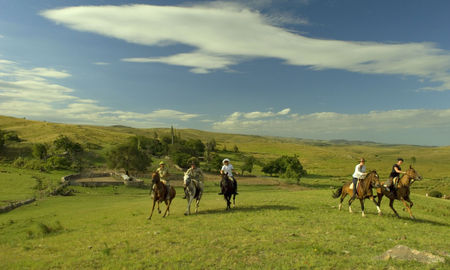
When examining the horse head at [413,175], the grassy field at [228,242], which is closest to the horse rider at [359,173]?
the grassy field at [228,242]

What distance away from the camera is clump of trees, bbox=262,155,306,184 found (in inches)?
2585

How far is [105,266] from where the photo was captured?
8.29 metres

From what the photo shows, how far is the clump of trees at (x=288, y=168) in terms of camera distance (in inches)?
2585

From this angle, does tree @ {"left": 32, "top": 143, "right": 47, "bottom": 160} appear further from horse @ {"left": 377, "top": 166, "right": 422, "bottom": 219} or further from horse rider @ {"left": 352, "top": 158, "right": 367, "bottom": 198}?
horse @ {"left": 377, "top": 166, "right": 422, "bottom": 219}

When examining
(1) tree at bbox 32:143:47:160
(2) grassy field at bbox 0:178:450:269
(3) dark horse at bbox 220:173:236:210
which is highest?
(3) dark horse at bbox 220:173:236:210

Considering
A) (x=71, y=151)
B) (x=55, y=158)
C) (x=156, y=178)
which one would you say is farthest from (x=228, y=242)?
(x=71, y=151)

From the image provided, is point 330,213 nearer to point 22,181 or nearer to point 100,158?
point 22,181

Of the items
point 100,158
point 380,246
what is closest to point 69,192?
point 380,246

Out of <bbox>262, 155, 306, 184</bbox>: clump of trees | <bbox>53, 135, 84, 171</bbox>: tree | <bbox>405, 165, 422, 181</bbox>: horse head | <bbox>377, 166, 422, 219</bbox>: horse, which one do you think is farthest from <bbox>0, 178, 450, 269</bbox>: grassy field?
<bbox>53, 135, 84, 171</bbox>: tree

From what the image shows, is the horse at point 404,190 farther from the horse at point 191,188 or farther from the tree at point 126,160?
the tree at point 126,160

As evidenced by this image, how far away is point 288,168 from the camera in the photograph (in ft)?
220

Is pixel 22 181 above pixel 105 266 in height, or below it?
below

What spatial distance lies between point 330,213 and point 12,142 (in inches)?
3469

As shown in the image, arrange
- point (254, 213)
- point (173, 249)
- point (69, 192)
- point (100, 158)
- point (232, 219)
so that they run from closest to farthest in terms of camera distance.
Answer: point (173, 249) → point (232, 219) → point (254, 213) → point (69, 192) → point (100, 158)
